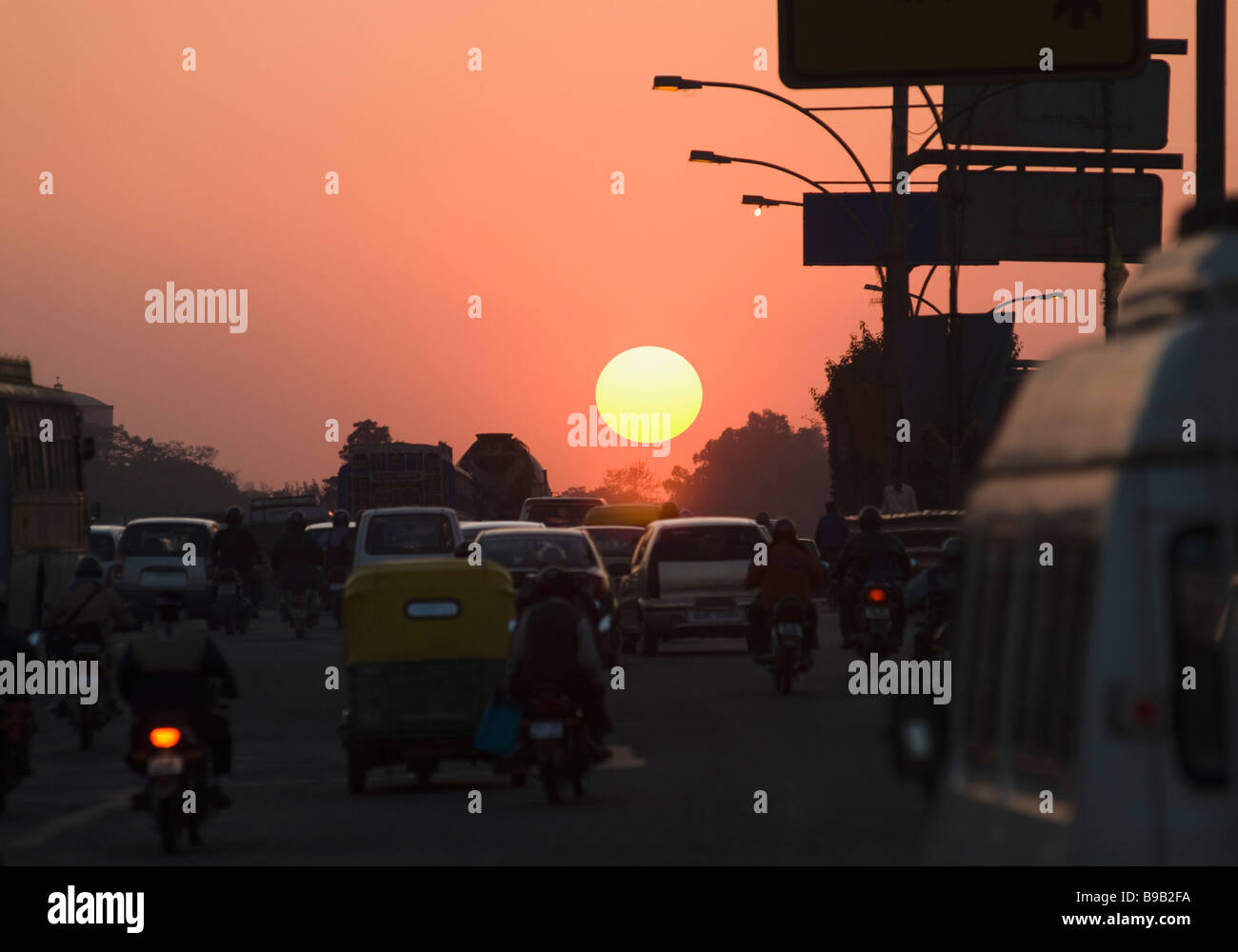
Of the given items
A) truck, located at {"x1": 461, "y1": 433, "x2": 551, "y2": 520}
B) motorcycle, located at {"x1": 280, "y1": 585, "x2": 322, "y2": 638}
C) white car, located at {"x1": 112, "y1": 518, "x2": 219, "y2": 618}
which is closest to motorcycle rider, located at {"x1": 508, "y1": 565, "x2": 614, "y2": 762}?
motorcycle, located at {"x1": 280, "y1": 585, "x2": 322, "y2": 638}

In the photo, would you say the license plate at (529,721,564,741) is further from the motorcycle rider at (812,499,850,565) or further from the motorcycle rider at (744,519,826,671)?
the motorcycle rider at (812,499,850,565)

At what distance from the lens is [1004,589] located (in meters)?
6.15

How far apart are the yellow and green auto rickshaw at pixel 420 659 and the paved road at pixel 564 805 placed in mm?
344

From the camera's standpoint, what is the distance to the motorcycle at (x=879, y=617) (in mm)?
24859

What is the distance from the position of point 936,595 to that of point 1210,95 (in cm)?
783

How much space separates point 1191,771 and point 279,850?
8.78m

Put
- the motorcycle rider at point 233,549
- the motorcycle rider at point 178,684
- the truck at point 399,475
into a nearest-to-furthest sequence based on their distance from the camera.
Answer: the motorcycle rider at point 178,684, the motorcycle rider at point 233,549, the truck at point 399,475

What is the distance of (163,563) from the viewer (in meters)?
40.5

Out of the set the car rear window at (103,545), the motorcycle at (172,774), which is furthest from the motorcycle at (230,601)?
the motorcycle at (172,774)

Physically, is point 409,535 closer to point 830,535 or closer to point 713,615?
point 713,615

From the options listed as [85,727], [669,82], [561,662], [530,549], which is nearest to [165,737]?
[561,662]

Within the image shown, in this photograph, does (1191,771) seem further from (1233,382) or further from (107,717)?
(107,717)

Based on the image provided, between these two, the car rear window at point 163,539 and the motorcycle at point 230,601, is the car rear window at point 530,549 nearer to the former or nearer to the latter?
the motorcycle at point 230,601

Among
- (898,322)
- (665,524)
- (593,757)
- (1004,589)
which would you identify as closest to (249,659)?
(665,524)
